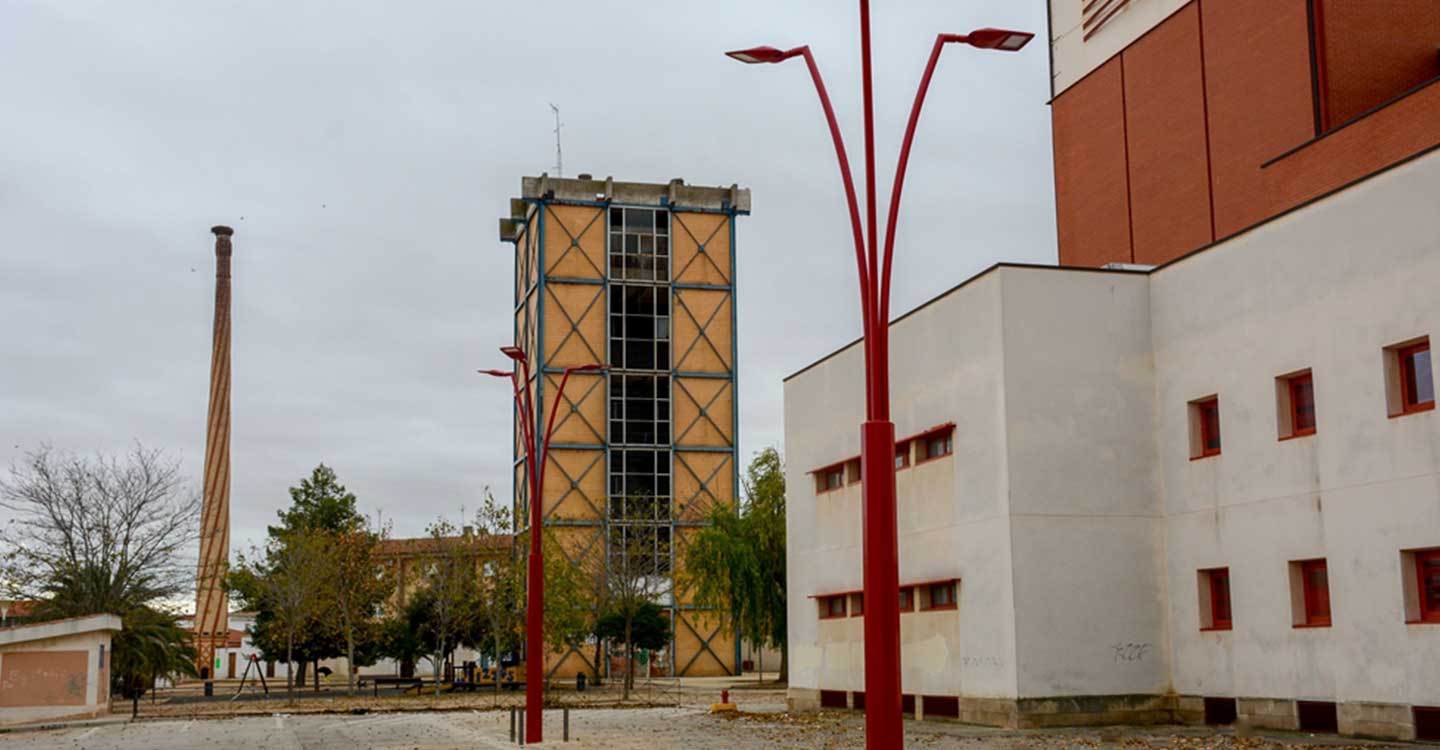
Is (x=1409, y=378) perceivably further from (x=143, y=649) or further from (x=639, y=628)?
(x=639, y=628)

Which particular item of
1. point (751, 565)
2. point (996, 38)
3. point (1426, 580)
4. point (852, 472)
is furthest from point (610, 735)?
point (751, 565)

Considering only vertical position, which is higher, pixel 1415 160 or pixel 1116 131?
pixel 1116 131

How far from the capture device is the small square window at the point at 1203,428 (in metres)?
27.3

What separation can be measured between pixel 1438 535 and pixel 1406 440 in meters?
1.56

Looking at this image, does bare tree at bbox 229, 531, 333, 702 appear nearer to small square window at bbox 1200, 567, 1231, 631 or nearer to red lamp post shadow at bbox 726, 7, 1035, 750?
small square window at bbox 1200, 567, 1231, 631

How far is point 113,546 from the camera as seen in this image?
5284 cm

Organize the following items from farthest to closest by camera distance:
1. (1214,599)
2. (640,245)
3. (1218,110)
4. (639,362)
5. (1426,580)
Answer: (640,245), (639,362), (1218,110), (1214,599), (1426,580)

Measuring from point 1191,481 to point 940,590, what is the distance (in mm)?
6118

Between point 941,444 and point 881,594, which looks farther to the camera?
point 941,444

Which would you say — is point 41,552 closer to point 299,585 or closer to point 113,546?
point 113,546

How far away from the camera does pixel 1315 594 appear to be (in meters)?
24.5

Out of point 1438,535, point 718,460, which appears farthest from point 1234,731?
point 718,460

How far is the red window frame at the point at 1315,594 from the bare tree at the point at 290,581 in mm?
44892

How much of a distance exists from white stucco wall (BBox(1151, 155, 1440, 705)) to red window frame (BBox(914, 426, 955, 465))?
4.32 metres
